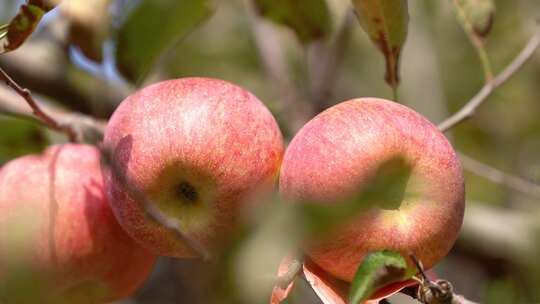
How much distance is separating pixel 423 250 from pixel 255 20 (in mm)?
1359

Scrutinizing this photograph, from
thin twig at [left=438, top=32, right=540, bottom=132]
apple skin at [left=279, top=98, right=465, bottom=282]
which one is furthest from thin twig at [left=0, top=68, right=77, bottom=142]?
thin twig at [left=438, top=32, right=540, bottom=132]

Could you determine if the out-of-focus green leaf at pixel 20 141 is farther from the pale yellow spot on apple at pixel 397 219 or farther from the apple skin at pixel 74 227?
the pale yellow spot on apple at pixel 397 219

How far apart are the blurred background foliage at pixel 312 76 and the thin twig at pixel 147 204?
0.56ft

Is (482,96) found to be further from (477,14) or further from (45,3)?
(45,3)

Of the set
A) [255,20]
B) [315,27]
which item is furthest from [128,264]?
[255,20]

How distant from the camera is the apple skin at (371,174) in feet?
3.12

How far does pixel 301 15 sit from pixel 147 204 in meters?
0.59

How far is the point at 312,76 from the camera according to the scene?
2.49 metres

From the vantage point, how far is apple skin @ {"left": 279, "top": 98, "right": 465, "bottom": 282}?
0.95 m

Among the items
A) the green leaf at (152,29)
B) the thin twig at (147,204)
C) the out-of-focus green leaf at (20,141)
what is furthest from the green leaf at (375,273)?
the out-of-focus green leaf at (20,141)

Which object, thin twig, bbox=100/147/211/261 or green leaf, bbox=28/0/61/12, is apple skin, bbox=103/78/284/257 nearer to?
thin twig, bbox=100/147/211/261

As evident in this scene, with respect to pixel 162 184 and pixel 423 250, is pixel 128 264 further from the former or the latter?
pixel 423 250

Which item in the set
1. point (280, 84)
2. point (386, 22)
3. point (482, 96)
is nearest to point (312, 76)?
point (280, 84)

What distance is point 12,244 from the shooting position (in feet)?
2.40
